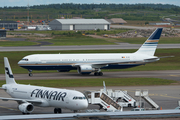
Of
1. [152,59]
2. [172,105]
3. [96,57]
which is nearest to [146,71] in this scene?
[152,59]

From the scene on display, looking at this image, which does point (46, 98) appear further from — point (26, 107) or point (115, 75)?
point (115, 75)

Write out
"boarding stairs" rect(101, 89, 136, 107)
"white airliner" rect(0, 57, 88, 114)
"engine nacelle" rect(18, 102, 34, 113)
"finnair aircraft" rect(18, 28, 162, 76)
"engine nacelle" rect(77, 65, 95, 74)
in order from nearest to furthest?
"white airliner" rect(0, 57, 88, 114) < "engine nacelle" rect(18, 102, 34, 113) < "boarding stairs" rect(101, 89, 136, 107) < "finnair aircraft" rect(18, 28, 162, 76) < "engine nacelle" rect(77, 65, 95, 74)

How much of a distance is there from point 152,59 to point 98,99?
37185mm

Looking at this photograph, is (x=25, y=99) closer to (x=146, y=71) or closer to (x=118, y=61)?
(x=118, y=61)

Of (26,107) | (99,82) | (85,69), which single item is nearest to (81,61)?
(85,69)

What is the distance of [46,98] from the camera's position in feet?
117

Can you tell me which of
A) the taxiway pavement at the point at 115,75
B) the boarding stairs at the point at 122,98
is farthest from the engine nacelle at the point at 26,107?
the taxiway pavement at the point at 115,75

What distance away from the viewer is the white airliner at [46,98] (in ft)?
109

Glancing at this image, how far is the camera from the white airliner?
33125 mm

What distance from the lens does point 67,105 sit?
33.5m

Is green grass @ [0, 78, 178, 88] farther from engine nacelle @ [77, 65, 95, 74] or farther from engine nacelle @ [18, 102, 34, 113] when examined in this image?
engine nacelle @ [18, 102, 34, 113]

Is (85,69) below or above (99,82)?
above

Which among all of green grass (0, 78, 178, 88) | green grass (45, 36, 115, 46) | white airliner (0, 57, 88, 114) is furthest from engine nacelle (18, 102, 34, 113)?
green grass (45, 36, 115, 46)

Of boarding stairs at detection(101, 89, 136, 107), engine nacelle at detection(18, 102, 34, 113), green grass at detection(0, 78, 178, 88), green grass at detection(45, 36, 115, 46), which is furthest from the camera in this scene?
green grass at detection(45, 36, 115, 46)
